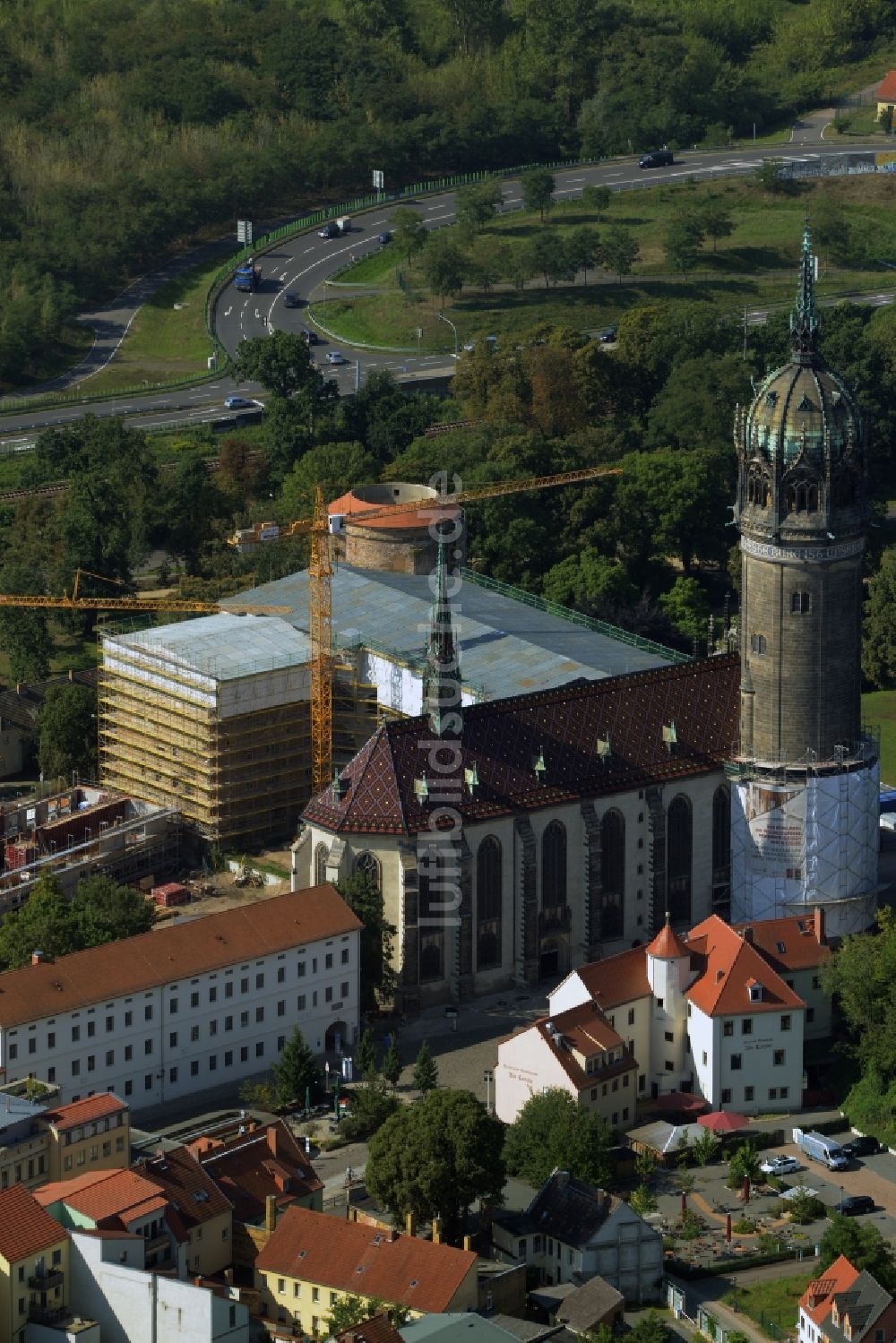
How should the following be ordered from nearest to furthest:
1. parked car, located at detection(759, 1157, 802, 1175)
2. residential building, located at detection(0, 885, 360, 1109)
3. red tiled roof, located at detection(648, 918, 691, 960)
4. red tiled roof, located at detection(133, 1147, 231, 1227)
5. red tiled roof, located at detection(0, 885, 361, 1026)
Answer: red tiled roof, located at detection(133, 1147, 231, 1227)
parked car, located at detection(759, 1157, 802, 1175)
red tiled roof, located at detection(0, 885, 361, 1026)
residential building, located at detection(0, 885, 360, 1109)
red tiled roof, located at detection(648, 918, 691, 960)

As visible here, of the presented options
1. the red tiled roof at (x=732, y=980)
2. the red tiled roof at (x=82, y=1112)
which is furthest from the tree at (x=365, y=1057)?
the red tiled roof at (x=82, y=1112)

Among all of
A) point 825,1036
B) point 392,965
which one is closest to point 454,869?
point 392,965

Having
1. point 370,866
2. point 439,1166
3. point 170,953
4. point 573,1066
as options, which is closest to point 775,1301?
point 439,1166

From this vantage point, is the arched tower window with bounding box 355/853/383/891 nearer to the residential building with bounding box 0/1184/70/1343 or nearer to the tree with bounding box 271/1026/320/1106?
the tree with bounding box 271/1026/320/1106

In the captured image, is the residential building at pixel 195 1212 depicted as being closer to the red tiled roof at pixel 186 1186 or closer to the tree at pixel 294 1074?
the red tiled roof at pixel 186 1186

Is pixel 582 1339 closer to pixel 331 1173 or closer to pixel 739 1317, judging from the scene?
pixel 739 1317

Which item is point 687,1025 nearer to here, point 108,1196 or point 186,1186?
point 186,1186

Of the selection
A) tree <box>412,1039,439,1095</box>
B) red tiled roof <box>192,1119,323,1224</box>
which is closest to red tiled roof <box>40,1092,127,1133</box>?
red tiled roof <box>192,1119,323,1224</box>
